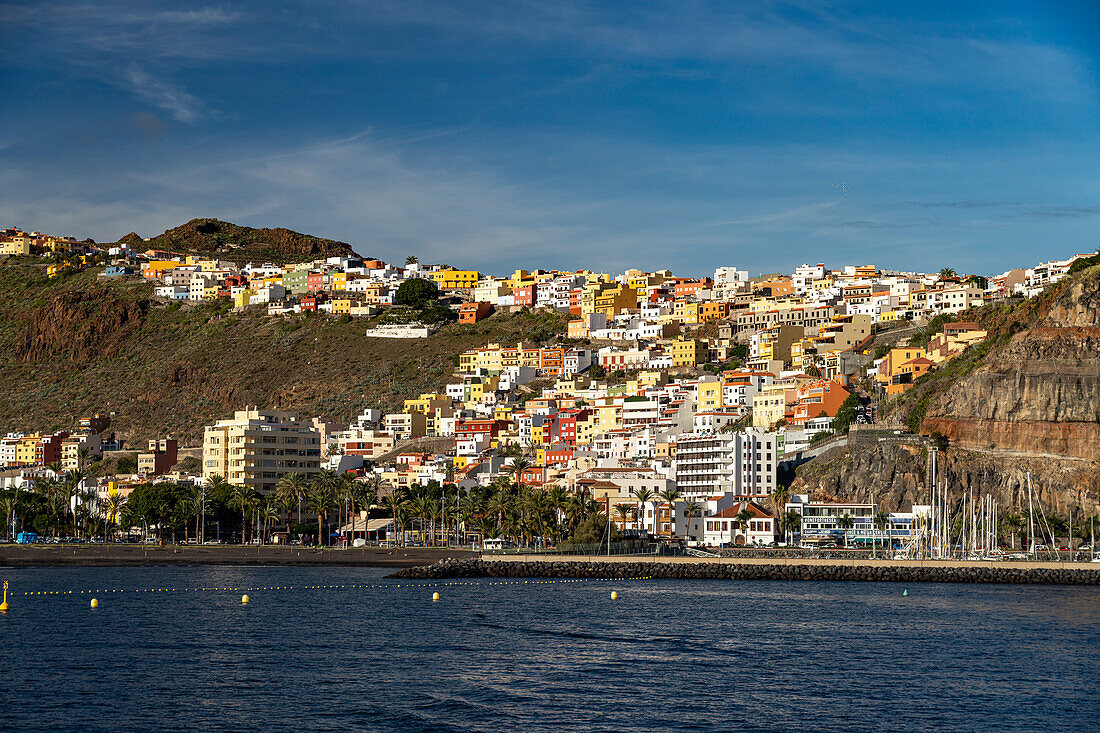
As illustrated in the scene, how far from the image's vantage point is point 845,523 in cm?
11194

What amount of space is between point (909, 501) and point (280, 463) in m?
A: 61.4

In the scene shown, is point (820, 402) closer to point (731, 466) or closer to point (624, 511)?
point (731, 466)

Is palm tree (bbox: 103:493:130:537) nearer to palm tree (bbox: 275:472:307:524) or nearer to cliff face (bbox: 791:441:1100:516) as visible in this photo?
palm tree (bbox: 275:472:307:524)

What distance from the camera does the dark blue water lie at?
125ft

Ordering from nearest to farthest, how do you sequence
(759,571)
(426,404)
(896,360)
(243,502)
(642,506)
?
(759,571)
(243,502)
(642,506)
(896,360)
(426,404)

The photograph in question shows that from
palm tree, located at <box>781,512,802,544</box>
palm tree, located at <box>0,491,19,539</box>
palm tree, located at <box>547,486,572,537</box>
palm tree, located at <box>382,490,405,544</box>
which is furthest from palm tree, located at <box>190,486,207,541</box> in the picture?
palm tree, located at <box>781,512,802,544</box>

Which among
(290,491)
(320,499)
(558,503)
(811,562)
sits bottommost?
(811,562)

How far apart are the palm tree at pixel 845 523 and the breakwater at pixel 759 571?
58.8 feet

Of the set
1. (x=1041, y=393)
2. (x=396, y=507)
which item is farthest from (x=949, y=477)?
(x=396, y=507)

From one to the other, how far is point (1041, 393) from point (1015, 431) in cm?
423

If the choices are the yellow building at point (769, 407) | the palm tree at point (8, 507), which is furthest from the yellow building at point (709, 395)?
the palm tree at point (8, 507)

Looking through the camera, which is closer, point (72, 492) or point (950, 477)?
point (950, 477)

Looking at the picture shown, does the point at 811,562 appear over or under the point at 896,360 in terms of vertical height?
under

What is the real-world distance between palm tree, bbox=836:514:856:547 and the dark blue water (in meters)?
33.0
